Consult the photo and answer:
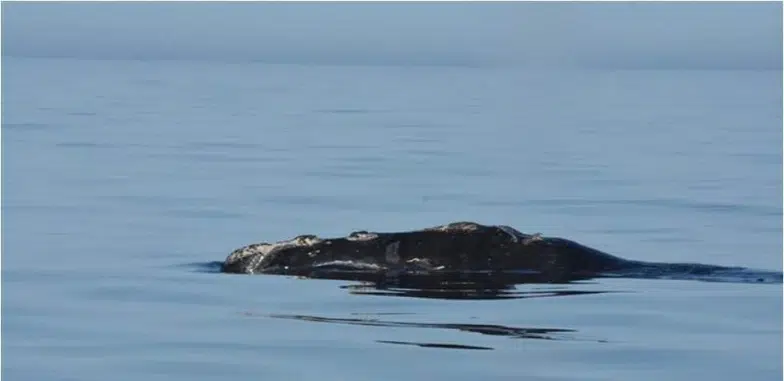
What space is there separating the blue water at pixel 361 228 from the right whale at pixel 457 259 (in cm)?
44

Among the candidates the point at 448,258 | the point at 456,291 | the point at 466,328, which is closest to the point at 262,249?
the point at 448,258

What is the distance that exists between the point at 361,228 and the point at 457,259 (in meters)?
4.79

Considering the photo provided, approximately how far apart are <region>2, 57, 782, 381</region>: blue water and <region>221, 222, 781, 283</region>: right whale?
0.44 m

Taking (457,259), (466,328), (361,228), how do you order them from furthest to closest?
(361,228) → (457,259) → (466,328)

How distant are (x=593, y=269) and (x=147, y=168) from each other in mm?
14948

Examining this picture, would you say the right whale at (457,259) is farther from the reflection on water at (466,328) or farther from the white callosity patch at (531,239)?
the reflection on water at (466,328)

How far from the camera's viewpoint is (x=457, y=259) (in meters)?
17.9

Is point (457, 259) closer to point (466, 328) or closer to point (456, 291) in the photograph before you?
point (456, 291)

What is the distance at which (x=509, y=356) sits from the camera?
13.8m

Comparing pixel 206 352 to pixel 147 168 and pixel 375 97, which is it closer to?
pixel 147 168

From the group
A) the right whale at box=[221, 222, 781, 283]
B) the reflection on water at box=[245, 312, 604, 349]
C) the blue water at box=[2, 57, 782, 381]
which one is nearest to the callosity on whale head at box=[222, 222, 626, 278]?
the right whale at box=[221, 222, 781, 283]

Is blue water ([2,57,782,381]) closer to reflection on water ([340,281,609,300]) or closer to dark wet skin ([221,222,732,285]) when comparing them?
reflection on water ([340,281,609,300])

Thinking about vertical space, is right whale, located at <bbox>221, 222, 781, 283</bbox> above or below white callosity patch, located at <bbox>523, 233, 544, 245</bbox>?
below

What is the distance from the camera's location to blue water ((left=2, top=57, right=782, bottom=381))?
1388cm
